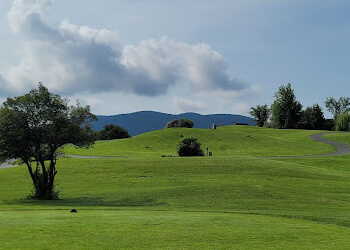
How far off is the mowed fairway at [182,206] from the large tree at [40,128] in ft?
13.1

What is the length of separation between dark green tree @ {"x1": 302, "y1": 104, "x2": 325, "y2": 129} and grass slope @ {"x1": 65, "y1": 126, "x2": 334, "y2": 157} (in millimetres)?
64625

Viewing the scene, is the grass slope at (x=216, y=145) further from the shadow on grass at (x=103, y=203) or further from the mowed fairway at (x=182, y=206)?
the shadow on grass at (x=103, y=203)

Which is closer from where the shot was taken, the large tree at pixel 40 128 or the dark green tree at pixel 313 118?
the large tree at pixel 40 128

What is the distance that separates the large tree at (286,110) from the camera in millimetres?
156500

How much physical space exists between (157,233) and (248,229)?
4.10 meters

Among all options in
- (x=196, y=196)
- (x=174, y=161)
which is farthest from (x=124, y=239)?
(x=174, y=161)

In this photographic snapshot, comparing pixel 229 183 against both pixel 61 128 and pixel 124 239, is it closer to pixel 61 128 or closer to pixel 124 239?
pixel 61 128

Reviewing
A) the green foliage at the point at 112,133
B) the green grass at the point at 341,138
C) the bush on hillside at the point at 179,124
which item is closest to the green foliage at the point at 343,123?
the green grass at the point at 341,138

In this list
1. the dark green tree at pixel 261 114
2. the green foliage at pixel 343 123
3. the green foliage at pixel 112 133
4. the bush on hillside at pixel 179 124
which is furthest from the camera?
the dark green tree at pixel 261 114

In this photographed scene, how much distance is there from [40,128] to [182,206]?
49.1ft

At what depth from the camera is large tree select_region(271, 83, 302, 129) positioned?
156 metres

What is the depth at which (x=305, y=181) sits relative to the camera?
3978 centimetres

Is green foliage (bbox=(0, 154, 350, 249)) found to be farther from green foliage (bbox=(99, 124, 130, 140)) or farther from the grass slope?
green foliage (bbox=(99, 124, 130, 140))

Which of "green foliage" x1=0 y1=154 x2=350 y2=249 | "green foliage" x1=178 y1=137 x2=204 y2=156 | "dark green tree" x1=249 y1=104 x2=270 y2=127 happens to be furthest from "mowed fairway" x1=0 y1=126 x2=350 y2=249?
"dark green tree" x1=249 y1=104 x2=270 y2=127
